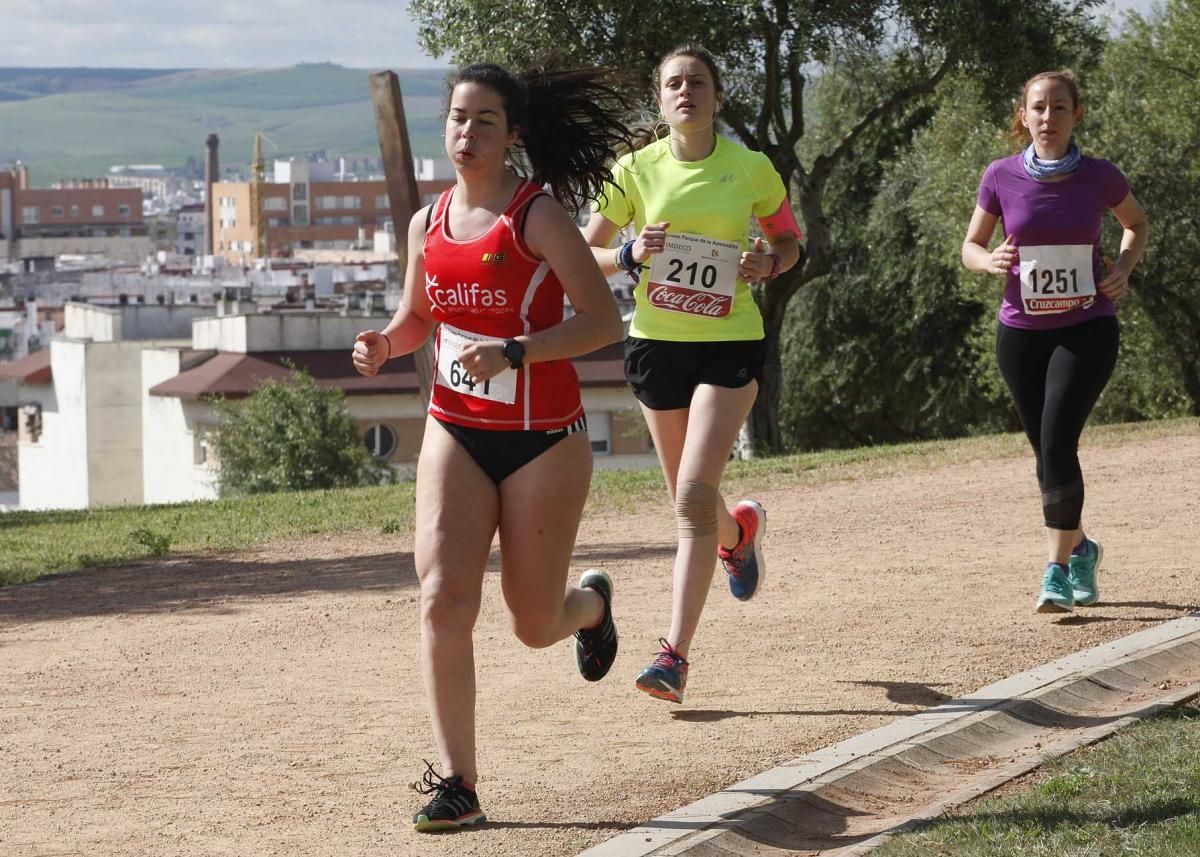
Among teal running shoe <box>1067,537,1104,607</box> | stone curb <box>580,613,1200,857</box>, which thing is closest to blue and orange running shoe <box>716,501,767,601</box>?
stone curb <box>580,613,1200,857</box>

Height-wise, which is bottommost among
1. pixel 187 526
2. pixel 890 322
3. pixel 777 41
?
pixel 187 526

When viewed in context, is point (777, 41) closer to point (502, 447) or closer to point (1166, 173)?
point (1166, 173)

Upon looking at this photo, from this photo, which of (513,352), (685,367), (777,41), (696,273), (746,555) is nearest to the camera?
(513,352)

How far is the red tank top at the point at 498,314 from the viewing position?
499 cm

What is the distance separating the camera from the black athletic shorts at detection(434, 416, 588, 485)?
502 centimetres

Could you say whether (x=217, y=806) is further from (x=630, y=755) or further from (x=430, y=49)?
(x=430, y=49)

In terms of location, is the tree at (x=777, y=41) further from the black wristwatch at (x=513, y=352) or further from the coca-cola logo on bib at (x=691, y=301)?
the black wristwatch at (x=513, y=352)

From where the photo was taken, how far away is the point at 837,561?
9.71 metres

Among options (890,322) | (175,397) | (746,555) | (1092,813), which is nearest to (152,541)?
(746,555)

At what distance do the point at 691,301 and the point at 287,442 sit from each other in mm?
34923

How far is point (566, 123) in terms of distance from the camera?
5.45 meters

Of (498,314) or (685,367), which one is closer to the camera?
(498,314)

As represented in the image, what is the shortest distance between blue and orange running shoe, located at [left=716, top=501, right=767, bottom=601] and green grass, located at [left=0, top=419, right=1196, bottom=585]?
538cm

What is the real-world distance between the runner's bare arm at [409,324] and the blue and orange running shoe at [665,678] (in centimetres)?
138
